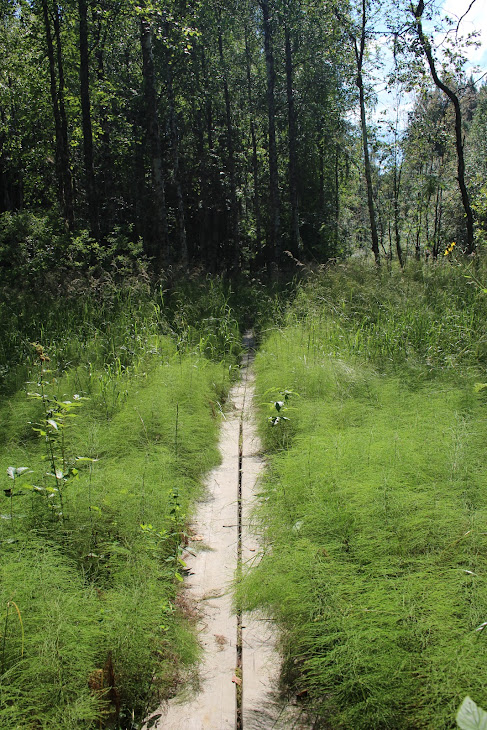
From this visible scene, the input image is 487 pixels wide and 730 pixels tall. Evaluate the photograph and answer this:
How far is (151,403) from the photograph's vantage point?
17.6ft

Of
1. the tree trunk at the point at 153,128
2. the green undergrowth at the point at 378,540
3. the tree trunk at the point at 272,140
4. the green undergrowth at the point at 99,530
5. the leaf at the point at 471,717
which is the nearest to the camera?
the leaf at the point at 471,717

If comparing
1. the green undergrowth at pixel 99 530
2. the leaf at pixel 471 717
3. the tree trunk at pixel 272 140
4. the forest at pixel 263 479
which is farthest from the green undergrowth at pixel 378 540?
the tree trunk at pixel 272 140

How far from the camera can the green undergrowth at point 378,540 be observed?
212cm

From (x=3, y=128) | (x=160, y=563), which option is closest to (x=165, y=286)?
(x=160, y=563)

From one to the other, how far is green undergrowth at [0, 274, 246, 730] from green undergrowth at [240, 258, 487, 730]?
577 mm

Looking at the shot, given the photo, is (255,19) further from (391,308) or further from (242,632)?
(242,632)

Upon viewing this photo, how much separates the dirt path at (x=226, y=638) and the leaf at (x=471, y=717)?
1518 mm

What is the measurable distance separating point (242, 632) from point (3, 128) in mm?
21359

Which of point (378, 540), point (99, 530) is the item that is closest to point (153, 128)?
point (99, 530)

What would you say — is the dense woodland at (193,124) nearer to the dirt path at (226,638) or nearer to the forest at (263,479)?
the forest at (263,479)

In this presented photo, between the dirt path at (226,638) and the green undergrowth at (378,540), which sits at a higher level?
the green undergrowth at (378,540)

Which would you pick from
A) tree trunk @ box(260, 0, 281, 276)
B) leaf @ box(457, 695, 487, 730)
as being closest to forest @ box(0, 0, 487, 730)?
leaf @ box(457, 695, 487, 730)

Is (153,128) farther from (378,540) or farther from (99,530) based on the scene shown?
(378,540)

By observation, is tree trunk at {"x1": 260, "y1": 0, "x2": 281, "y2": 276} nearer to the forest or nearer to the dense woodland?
the dense woodland
